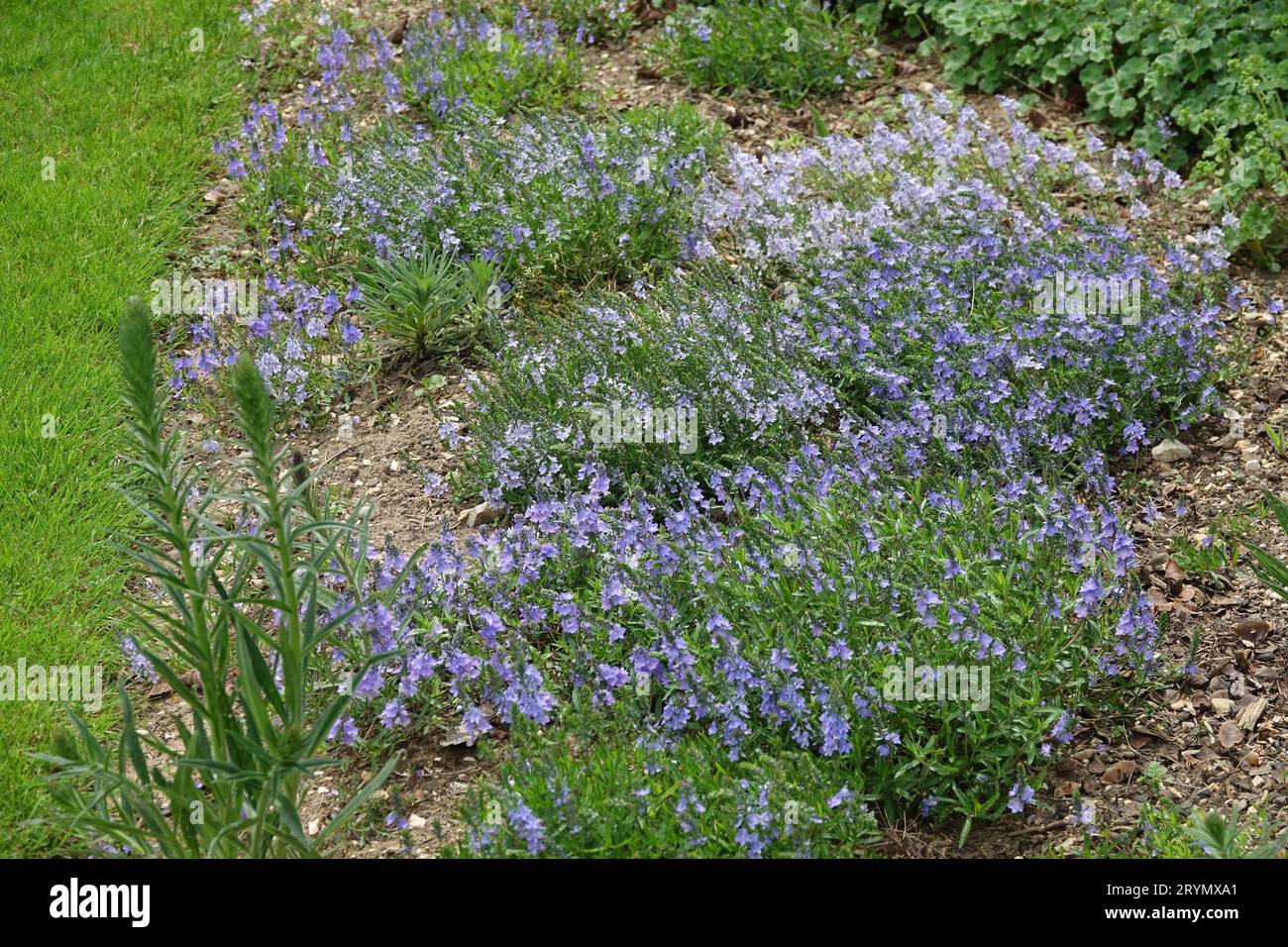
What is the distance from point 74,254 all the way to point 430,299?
1.81 meters

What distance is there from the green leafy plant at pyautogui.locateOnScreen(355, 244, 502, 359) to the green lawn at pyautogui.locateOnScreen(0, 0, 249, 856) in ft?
3.59

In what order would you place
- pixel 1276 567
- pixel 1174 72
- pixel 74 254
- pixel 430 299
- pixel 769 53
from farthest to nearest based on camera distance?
1. pixel 769 53
2. pixel 1174 72
3. pixel 74 254
4. pixel 430 299
5. pixel 1276 567

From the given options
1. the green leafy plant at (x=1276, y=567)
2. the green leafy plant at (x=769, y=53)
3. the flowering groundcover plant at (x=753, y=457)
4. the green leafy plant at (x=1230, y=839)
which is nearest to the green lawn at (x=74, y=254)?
the flowering groundcover plant at (x=753, y=457)

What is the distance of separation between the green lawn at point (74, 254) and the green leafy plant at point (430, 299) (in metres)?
1.09

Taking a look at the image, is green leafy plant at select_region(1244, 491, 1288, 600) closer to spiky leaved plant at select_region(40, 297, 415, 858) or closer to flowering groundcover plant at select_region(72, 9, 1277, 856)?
flowering groundcover plant at select_region(72, 9, 1277, 856)

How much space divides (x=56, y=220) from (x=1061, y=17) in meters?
4.93

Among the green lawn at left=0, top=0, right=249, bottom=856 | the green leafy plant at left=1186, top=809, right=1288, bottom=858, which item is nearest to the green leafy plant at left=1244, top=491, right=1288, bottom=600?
the green leafy plant at left=1186, top=809, right=1288, bottom=858

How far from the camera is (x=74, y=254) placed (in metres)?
5.62

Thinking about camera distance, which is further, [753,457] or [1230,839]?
[753,457]

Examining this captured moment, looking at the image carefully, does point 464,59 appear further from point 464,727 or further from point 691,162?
point 464,727

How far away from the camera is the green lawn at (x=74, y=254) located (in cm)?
398

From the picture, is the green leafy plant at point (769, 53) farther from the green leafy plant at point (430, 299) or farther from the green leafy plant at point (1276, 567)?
the green leafy plant at point (1276, 567)

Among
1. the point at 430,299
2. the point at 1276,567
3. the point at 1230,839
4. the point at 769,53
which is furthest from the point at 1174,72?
the point at 1230,839

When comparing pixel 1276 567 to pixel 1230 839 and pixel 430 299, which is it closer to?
pixel 1230 839
